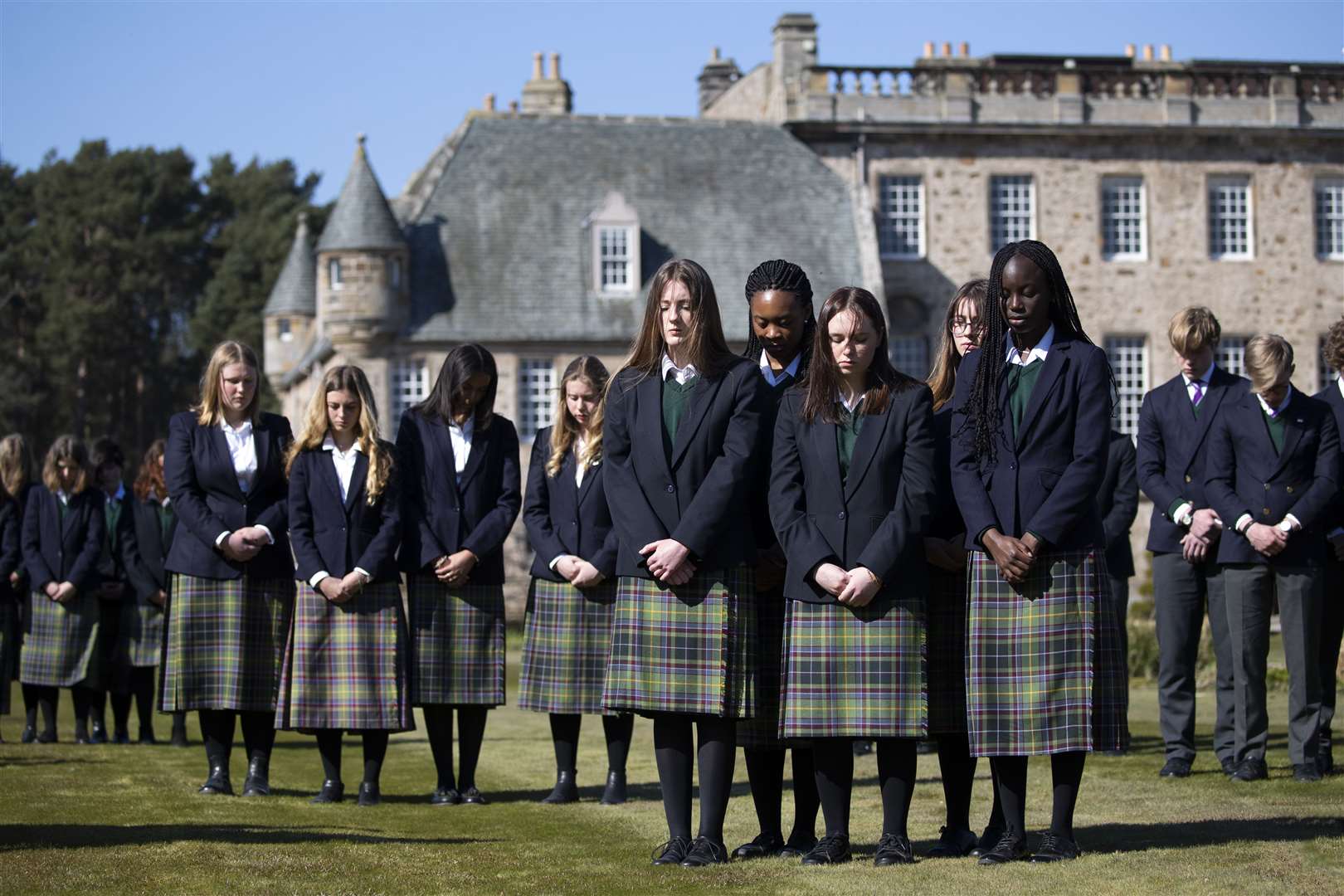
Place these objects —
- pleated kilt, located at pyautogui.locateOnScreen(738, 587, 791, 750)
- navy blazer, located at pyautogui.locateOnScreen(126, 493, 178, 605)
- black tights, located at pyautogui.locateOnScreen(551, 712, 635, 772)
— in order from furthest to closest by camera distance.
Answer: navy blazer, located at pyautogui.locateOnScreen(126, 493, 178, 605)
black tights, located at pyautogui.locateOnScreen(551, 712, 635, 772)
pleated kilt, located at pyautogui.locateOnScreen(738, 587, 791, 750)

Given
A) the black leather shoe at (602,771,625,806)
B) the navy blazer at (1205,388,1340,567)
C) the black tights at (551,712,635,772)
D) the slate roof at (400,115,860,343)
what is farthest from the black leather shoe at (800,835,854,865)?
the slate roof at (400,115,860,343)

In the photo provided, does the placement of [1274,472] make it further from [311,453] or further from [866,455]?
[311,453]

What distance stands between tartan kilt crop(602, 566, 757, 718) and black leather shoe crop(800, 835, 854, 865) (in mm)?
611

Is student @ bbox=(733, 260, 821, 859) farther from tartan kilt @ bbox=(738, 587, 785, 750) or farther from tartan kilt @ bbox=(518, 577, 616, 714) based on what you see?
tartan kilt @ bbox=(518, 577, 616, 714)

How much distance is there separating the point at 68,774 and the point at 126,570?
4.21 metres

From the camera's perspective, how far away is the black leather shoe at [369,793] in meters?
10.6

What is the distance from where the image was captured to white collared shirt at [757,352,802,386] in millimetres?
8758

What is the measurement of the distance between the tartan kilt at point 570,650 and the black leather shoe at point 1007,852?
352 cm

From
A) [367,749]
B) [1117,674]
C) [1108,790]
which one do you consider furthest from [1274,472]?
[367,749]

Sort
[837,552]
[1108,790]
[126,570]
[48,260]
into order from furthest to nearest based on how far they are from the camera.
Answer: [48,260]
[126,570]
[1108,790]
[837,552]

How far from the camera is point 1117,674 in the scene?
26.2 feet

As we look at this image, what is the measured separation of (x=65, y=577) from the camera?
15.5 m

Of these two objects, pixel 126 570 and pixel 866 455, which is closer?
pixel 866 455

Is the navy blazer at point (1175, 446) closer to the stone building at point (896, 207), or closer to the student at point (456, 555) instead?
the student at point (456, 555)
